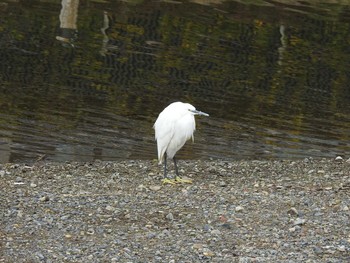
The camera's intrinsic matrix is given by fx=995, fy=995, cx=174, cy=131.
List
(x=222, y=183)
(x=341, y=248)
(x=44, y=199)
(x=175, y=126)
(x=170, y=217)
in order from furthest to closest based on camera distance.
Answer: (x=175, y=126) → (x=222, y=183) → (x=44, y=199) → (x=170, y=217) → (x=341, y=248)

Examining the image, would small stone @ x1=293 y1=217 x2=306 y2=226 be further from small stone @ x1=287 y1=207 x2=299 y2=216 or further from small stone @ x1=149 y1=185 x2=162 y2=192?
small stone @ x1=149 y1=185 x2=162 y2=192

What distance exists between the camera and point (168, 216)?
9.92 meters

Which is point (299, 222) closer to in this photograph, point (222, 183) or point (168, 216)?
point (168, 216)

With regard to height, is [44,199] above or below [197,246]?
below

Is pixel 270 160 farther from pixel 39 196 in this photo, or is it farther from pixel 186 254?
pixel 186 254

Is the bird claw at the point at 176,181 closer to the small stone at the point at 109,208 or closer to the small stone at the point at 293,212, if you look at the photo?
the small stone at the point at 109,208

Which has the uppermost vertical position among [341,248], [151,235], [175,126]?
[175,126]

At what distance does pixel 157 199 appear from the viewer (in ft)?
35.3

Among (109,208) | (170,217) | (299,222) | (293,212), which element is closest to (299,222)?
(299,222)

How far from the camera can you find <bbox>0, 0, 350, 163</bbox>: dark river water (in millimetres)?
15297

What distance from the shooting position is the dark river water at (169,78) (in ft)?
50.2

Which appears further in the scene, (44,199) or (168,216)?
(44,199)

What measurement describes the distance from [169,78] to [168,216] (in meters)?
10.3

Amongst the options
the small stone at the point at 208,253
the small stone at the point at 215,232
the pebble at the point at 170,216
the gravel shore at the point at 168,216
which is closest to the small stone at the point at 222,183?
the gravel shore at the point at 168,216
